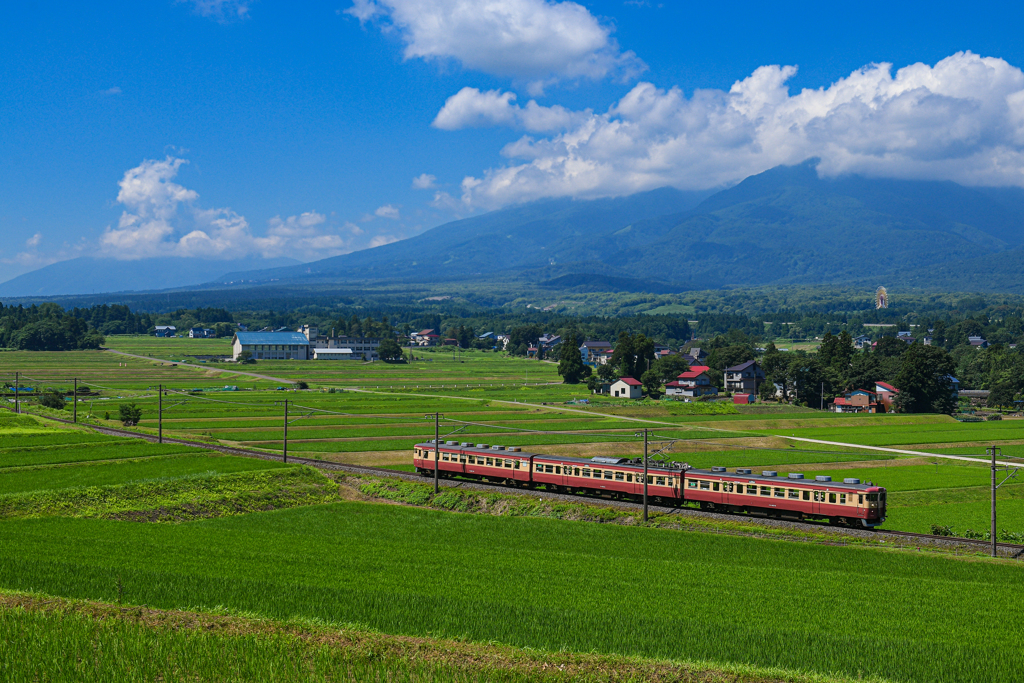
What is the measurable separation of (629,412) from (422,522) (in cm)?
5805

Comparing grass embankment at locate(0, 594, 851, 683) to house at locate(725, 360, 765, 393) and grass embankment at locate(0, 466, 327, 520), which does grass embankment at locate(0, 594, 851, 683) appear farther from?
house at locate(725, 360, 765, 393)

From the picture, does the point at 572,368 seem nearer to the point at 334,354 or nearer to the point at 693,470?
the point at 334,354

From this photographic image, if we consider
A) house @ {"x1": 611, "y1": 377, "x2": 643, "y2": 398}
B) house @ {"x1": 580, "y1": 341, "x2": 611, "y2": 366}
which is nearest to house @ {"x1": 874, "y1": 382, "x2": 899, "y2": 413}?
house @ {"x1": 611, "y1": 377, "x2": 643, "y2": 398}

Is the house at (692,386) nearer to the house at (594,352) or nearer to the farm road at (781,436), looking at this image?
the farm road at (781,436)

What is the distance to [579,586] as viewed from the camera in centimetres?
2400

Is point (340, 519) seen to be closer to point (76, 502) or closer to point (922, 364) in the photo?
point (76, 502)

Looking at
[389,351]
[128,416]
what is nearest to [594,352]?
Answer: [389,351]

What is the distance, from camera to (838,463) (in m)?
59.2

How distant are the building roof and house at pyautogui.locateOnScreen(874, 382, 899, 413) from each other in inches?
4737

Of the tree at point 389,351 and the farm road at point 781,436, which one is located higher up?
the tree at point 389,351

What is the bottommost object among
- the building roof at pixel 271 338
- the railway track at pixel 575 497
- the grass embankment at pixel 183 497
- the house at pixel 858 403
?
the house at pixel 858 403

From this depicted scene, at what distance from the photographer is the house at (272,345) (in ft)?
552

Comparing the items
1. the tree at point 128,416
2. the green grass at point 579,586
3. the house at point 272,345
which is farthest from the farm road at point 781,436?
the house at point 272,345

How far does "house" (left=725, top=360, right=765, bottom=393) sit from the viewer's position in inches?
4781
